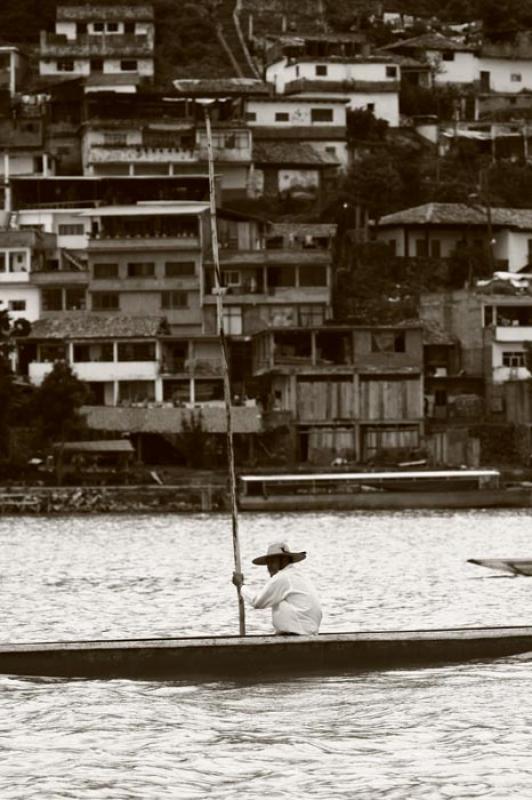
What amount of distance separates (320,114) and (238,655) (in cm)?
7092

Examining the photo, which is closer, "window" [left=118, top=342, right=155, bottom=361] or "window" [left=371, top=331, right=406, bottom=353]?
"window" [left=371, top=331, right=406, bottom=353]

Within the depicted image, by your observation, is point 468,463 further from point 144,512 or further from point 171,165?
point 171,165

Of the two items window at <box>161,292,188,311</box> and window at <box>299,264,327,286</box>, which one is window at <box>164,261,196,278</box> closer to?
window at <box>161,292,188,311</box>

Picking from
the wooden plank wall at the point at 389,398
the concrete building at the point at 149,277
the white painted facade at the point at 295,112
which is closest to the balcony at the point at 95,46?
the white painted facade at the point at 295,112

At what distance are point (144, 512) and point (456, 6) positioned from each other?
2159 inches

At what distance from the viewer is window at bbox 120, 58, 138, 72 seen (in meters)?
95.6

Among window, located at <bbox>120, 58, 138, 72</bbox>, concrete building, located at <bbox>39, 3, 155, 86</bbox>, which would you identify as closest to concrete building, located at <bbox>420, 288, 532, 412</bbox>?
concrete building, located at <bbox>39, 3, 155, 86</bbox>

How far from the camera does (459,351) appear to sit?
74.8m

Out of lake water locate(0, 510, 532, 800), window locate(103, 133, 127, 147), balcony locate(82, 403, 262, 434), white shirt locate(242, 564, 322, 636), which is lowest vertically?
lake water locate(0, 510, 532, 800)

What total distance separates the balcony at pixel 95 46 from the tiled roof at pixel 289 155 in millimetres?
11329

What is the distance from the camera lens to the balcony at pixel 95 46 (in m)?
95.8

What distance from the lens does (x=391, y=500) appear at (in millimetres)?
63938

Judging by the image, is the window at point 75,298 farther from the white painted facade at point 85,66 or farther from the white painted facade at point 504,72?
the white painted facade at point 504,72

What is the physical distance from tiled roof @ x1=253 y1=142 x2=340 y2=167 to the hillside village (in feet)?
0.76
